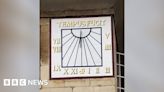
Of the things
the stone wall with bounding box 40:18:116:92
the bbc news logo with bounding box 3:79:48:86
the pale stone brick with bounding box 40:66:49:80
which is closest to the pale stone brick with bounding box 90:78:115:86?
the stone wall with bounding box 40:18:116:92

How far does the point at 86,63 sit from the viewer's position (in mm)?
2268

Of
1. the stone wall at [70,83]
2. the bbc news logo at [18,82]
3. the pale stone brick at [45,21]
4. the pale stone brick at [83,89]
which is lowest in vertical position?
the pale stone brick at [83,89]

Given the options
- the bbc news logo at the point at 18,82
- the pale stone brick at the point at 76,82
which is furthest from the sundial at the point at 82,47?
the bbc news logo at the point at 18,82

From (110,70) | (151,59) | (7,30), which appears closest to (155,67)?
(151,59)

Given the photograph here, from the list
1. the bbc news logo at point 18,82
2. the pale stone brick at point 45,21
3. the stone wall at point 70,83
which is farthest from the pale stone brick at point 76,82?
the bbc news logo at point 18,82

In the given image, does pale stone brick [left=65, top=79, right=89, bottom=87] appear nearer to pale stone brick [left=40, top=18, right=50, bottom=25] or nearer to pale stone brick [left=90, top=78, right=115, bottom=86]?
pale stone brick [left=90, top=78, right=115, bottom=86]

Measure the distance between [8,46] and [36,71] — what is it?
0.43ft

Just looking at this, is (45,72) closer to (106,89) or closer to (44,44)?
(44,44)

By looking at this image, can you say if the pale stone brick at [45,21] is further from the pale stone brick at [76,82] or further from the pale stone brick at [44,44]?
the pale stone brick at [76,82]

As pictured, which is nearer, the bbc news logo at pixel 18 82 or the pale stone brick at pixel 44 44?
the bbc news logo at pixel 18 82

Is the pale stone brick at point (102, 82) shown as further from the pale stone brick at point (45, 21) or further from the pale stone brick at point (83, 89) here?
the pale stone brick at point (45, 21)

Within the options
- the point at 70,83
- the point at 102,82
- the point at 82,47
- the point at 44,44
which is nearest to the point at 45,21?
the point at 44,44

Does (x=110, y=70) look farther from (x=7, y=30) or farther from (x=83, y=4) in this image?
(x=7, y=30)

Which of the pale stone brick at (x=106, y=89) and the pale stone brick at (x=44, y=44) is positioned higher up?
the pale stone brick at (x=44, y=44)
